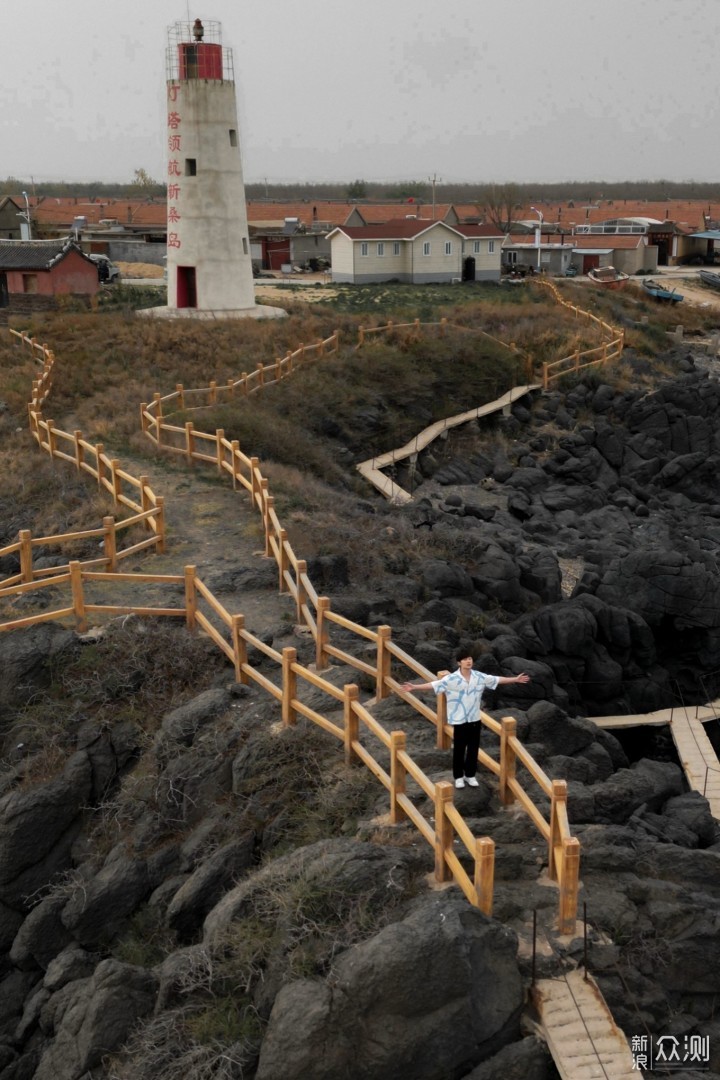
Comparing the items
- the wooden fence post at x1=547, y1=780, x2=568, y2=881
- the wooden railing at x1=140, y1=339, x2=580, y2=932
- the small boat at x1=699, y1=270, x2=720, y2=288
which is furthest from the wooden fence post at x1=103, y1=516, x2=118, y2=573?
the small boat at x1=699, y1=270, x2=720, y2=288

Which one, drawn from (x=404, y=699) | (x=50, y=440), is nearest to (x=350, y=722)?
(x=404, y=699)

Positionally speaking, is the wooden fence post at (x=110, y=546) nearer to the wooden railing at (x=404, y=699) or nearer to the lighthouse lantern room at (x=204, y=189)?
the wooden railing at (x=404, y=699)

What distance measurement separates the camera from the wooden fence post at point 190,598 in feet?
53.1

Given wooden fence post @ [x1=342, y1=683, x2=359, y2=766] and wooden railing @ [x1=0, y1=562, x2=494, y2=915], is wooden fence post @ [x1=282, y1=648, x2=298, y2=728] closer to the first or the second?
wooden railing @ [x1=0, y1=562, x2=494, y2=915]

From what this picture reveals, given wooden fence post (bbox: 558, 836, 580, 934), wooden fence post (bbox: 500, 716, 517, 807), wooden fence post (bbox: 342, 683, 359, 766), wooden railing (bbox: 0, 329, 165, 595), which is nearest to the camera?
wooden fence post (bbox: 558, 836, 580, 934)

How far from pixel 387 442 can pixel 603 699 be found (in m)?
14.5

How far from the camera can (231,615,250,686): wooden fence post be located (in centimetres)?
1447

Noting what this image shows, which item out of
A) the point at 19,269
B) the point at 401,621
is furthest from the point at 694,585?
the point at 19,269

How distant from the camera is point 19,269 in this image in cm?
4519

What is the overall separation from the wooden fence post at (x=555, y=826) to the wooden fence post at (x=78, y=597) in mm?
8427

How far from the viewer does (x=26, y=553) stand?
17.2m

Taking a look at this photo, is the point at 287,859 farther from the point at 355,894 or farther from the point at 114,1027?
the point at 114,1027

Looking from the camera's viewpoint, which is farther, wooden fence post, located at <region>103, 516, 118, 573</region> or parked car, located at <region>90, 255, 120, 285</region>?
parked car, located at <region>90, 255, 120, 285</region>

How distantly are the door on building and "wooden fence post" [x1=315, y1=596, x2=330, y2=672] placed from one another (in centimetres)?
3056
